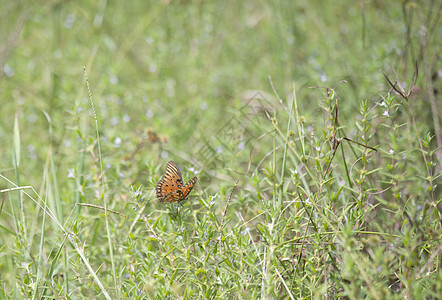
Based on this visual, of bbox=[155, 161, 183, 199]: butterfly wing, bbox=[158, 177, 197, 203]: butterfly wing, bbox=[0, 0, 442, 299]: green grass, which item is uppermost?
bbox=[155, 161, 183, 199]: butterfly wing

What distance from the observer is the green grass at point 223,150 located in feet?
7.98

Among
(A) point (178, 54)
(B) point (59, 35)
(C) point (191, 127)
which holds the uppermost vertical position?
(B) point (59, 35)

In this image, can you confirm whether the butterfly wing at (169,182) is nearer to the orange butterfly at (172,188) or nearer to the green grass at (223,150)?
the orange butterfly at (172,188)

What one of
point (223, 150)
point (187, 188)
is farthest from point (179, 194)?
point (223, 150)

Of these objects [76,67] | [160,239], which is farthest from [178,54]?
[160,239]

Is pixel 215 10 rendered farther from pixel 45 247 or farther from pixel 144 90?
pixel 45 247

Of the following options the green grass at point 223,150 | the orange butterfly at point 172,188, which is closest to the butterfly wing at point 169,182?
the orange butterfly at point 172,188

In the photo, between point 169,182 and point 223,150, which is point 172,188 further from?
point 223,150

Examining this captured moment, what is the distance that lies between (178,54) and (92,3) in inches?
56.3

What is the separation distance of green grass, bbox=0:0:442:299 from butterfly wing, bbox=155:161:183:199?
0.12 m

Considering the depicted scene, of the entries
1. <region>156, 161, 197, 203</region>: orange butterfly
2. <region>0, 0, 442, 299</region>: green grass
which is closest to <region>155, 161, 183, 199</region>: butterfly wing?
<region>156, 161, 197, 203</region>: orange butterfly

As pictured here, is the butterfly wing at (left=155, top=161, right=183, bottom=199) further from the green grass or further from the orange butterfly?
the green grass

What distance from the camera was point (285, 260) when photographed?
8.38 feet

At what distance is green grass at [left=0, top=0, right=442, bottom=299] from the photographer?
2434 mm
